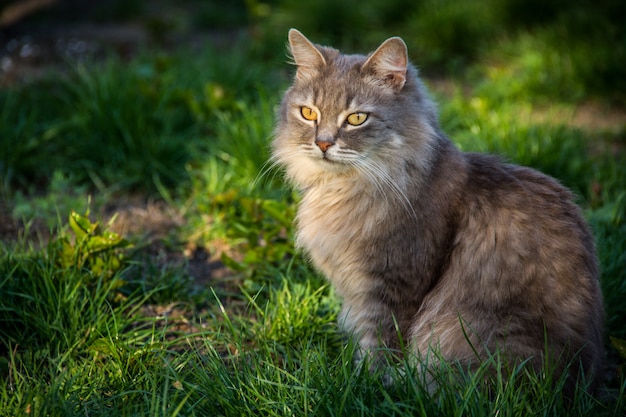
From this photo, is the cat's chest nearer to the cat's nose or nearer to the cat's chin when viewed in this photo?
the cat's chin

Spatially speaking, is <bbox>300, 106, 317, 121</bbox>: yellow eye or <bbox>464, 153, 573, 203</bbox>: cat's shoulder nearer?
<bbox>464, 153, 573, 203</bbox>: cat's shoulder

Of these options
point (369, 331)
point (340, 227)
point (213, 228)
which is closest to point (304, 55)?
point (340, 227)

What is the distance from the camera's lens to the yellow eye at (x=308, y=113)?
8.92 feet

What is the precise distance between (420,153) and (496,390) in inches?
37.3

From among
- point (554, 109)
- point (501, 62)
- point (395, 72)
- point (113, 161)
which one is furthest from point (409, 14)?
point (395, 72)

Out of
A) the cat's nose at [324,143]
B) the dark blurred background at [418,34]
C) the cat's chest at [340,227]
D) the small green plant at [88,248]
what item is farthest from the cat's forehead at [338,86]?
the dark blurred background at [418,34]

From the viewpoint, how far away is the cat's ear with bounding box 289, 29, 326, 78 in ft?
9.11

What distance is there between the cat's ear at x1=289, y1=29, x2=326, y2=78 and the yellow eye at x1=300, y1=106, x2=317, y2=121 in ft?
0.55

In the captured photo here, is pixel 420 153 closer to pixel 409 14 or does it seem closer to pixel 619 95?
pixel 619 95

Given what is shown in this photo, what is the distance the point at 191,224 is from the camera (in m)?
3.89

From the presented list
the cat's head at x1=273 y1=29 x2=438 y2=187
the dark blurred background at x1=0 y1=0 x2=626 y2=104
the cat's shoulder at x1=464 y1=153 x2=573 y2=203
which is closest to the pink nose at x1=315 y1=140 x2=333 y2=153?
the cat's head at x1=273 y1=29 x2=438 y2=187

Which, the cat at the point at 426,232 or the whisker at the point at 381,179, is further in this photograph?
the whisker at the point at 381,179

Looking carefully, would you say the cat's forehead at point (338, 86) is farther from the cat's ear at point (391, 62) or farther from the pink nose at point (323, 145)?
the pink nose at point (323, 145)

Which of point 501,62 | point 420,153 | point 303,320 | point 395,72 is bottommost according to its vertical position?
point 303,320
